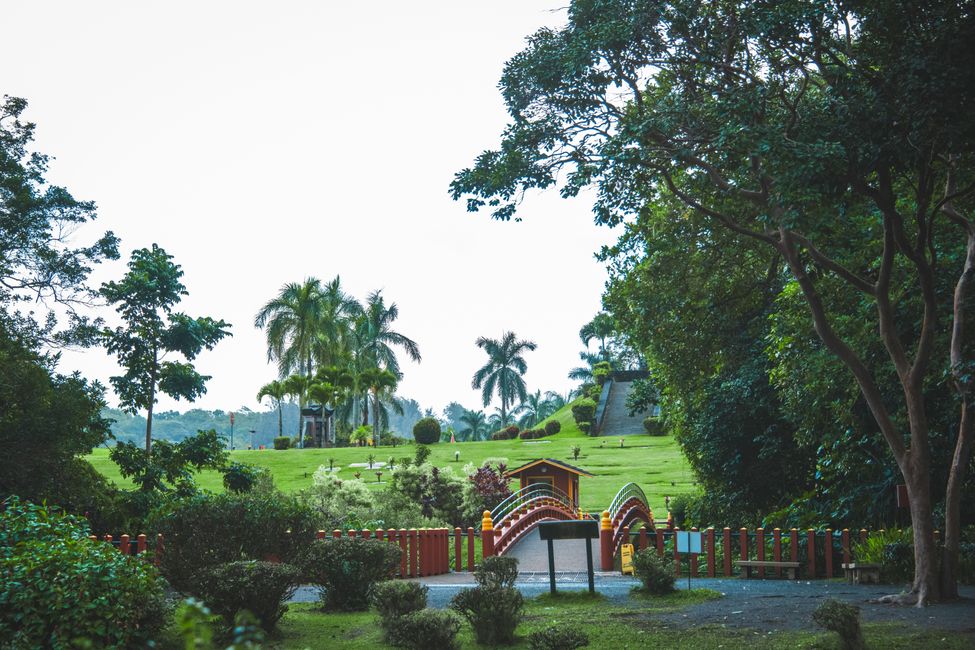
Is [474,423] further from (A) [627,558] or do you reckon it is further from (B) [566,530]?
(B) [566,530]

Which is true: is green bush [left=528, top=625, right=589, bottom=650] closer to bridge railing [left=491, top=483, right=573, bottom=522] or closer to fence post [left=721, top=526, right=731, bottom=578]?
fence post [left=721, top=526, right=731, bottom=578]

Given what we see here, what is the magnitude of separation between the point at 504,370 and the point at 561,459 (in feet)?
106

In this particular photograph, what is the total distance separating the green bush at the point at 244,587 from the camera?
31.9 feet

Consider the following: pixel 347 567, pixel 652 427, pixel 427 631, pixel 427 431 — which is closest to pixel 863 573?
pixel 347 567

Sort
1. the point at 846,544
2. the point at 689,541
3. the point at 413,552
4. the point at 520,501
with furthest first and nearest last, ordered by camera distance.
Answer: the point at 520,501
the point at 413,552
the point at 846,544
the point at 689,541

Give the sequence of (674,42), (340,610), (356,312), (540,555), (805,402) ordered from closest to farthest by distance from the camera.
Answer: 1. (340,610)
2. (674,42)
3. (805,402)
4. (540,555)
5. (356,312)

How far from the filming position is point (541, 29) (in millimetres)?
14914

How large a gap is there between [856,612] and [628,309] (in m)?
14.7

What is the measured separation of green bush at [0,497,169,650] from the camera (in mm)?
7480

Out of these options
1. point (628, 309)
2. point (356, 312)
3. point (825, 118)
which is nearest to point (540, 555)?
point (628, 309)

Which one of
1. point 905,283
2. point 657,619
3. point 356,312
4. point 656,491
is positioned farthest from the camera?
point 356,312

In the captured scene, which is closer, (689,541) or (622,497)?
(689,541)

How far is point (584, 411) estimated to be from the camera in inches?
2945

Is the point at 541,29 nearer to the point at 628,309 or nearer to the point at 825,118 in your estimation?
the point at 825,118
